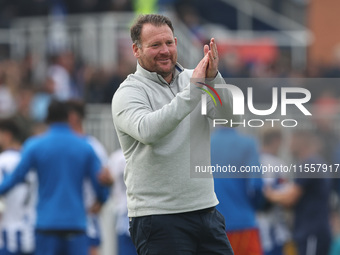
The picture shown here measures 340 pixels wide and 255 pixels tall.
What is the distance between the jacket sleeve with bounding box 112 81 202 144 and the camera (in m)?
5.20

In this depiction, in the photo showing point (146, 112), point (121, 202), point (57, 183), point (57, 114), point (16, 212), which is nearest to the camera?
point (146, 112)

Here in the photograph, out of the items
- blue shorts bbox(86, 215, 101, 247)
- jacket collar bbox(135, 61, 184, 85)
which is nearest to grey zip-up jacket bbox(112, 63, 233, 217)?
jacket collar bbox(135, 61, 184, 85)

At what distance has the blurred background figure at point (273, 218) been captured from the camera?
10.7m

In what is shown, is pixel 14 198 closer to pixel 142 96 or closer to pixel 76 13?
pixel 142 96

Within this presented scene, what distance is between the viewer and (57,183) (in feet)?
29.7

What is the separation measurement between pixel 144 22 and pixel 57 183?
3809 mm

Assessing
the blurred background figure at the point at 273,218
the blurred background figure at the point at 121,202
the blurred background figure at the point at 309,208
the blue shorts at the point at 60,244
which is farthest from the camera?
the blurred background figure at the point at 273,218

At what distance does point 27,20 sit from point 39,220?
10221 millimetres

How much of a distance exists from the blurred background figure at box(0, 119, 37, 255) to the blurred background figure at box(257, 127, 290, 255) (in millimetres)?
2725

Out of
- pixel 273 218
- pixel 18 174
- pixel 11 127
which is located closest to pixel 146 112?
pixel 18 174

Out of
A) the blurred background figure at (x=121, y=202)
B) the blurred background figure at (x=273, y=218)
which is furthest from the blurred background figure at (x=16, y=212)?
the blurred background figure at (x=273, y=218)

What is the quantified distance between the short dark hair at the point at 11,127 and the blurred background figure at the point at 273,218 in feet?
9.22

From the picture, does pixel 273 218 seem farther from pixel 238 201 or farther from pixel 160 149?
pixel 160 149

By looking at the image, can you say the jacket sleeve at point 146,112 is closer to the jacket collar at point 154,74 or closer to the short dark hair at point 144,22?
the jacket collar at point 154,74
